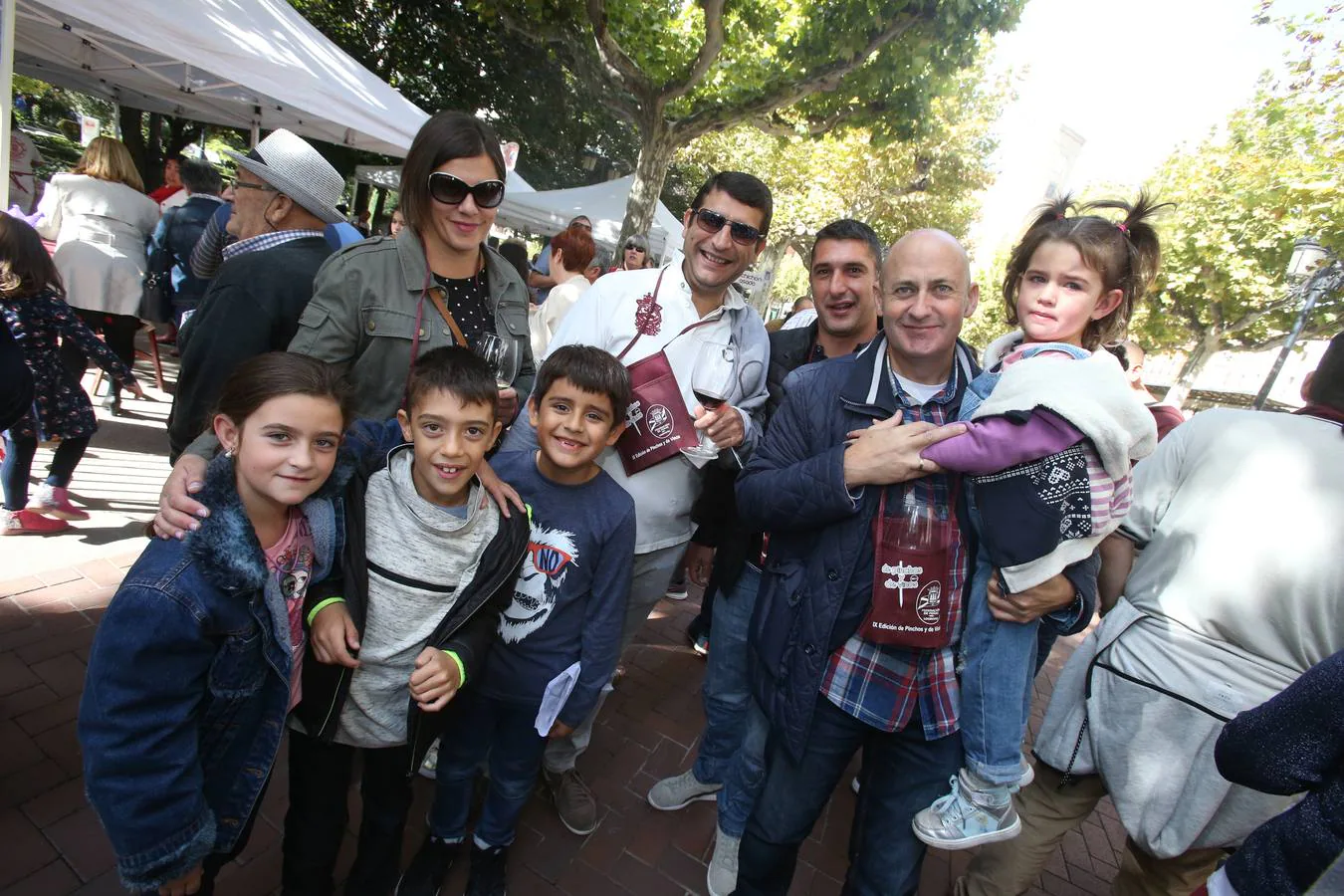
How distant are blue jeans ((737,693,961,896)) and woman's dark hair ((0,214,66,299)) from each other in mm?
3997

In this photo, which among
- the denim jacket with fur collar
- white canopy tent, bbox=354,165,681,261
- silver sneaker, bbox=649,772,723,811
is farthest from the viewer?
white canopy tent, bbox=354,165,681,261

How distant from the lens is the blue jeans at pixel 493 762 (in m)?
2.04

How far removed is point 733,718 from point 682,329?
62.2 inches

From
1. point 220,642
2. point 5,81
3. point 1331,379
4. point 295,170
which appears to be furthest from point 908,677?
point 5,81

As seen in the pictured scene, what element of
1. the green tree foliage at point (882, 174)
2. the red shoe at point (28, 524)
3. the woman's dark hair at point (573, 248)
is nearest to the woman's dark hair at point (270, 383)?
the red shoe at point (28, 524)

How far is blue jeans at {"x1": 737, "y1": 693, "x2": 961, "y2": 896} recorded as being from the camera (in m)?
1.77

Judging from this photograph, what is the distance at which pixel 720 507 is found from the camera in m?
2.55

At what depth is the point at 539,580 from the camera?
6.57 feet

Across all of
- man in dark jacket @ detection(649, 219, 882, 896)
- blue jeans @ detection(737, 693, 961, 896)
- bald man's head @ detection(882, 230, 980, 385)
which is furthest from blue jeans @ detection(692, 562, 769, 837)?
bald man's head @ detection(882, 230, 980, 385)

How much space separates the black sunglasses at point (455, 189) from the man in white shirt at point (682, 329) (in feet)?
1.62

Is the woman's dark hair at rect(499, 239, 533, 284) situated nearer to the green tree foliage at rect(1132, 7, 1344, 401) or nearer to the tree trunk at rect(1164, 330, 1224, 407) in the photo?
the green tree foliage at rect(1132, 7, 1344, 401)

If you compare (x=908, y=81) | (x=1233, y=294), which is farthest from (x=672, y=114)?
(x=1233, y=294)

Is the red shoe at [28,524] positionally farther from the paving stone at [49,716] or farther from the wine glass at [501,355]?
the wine glass at [501,355]

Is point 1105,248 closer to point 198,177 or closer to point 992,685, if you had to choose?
point 992,685
